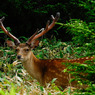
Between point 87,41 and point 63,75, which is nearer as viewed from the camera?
point 87,41

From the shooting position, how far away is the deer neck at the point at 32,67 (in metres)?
6.09

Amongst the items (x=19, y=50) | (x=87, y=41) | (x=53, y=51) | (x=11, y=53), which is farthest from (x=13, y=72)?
(x=87, y=41)

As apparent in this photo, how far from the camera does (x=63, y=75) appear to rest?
18.4 ft

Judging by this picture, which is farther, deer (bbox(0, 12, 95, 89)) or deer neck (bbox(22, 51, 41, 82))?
deer neck (bbox(22, 51, 41, 82))

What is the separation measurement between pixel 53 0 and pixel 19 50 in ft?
15.9

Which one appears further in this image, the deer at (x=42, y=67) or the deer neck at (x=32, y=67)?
the deer neck at (x=32, y=67)

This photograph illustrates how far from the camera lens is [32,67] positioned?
6242 millimetres

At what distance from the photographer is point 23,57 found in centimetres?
626

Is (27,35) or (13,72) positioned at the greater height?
(13,72)

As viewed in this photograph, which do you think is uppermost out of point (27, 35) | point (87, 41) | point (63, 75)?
point (87, 41)

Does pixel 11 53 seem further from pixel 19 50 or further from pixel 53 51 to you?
pixel 19 50

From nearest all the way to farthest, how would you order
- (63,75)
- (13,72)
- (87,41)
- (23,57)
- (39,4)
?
1. (87,41)
2. (63,75)
3. (23,57)
4. (13,72)
5. (39,4)

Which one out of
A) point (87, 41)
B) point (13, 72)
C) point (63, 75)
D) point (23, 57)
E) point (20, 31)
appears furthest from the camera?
point (20, 31)

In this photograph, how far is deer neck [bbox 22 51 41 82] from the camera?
609cm
